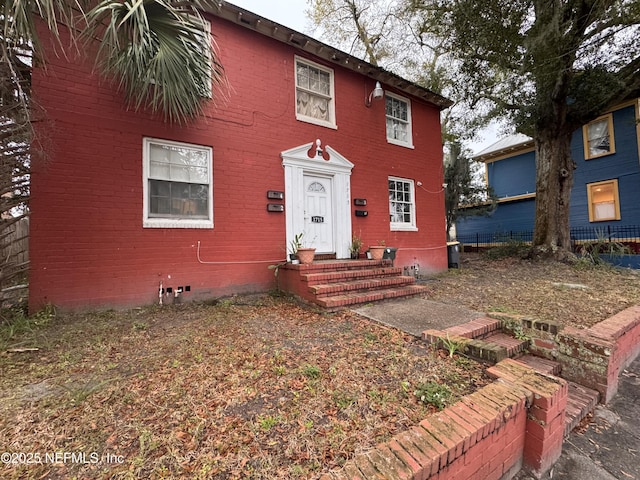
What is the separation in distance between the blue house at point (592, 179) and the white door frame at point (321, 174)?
11.1 m

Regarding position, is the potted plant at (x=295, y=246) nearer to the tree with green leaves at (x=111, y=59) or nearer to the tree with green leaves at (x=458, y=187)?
the tree with green leaves at (x=111, y=59)

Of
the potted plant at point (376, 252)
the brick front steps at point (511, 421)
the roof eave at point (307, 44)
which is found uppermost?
the roof eave at point (307, 44)

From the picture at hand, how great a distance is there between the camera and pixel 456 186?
11.0 m

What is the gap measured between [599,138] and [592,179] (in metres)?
1.75

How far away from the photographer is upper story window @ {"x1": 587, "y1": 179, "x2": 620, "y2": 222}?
11.5m

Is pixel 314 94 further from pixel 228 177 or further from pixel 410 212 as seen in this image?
pixel 410 212

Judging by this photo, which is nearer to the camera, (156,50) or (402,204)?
(156,50)

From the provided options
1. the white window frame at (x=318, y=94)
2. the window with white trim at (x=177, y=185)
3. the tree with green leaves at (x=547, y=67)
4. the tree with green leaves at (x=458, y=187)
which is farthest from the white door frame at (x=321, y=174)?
the tree with green leaves at (x=458, y=187)

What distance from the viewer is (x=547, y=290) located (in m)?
5.53

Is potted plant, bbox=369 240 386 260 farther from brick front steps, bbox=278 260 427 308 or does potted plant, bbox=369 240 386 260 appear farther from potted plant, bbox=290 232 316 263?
potted plant, bbox=290 232 316 263

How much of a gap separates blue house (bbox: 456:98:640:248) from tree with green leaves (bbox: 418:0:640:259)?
9.29 ft

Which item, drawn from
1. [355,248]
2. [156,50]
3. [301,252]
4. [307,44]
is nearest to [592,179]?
[355,248]

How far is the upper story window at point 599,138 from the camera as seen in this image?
37.8ft

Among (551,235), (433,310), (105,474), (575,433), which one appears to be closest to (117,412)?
(105,474)
